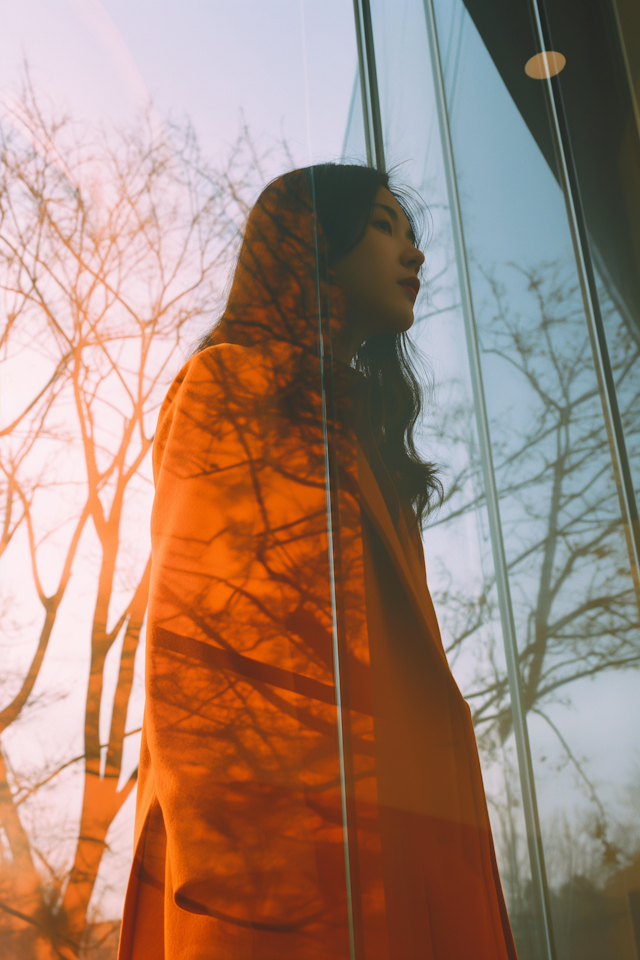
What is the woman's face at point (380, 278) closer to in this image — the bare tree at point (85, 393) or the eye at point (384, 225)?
the eye at point (384, 225)

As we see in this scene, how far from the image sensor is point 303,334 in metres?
0.88

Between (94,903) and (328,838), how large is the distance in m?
0.23

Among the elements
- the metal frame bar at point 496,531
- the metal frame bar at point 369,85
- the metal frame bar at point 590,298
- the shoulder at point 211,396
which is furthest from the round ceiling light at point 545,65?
the shoulder at point 211,396

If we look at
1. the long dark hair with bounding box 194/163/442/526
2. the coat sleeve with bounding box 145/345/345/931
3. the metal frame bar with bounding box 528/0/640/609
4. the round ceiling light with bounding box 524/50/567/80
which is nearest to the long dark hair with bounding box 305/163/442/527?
the long dark hair with bounding box 194/163/442/526

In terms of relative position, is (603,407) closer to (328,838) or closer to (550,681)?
(550,681)

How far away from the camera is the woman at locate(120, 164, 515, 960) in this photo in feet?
1.95

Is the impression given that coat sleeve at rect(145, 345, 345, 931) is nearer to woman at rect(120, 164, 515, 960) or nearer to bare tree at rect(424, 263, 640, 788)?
woman at rect(120, 164, 515, 960)

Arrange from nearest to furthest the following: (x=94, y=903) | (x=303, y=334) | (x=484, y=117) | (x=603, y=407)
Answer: (x=94, y=903) → (x=303, y=334) → (x=603, y=407) → (x=484, y=117)

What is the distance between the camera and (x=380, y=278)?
36.6 inches

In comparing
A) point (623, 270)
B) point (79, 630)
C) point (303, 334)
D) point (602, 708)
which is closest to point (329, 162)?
point (303, 334)

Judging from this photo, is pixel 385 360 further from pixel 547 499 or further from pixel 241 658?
pixel 241 658

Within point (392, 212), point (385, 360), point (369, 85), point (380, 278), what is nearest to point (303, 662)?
point (385, 360)

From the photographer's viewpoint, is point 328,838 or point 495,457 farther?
point 495,457

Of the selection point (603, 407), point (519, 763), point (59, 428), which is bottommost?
point (519, 763)
